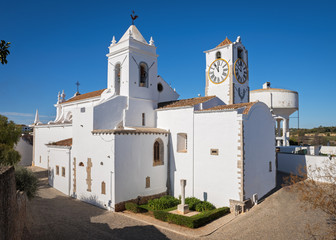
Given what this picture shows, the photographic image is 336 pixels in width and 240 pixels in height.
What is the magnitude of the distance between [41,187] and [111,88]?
11.6 metres

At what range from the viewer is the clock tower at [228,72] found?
70.6 feet

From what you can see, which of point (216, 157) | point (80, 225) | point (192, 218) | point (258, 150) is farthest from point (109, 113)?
point (258, 150)

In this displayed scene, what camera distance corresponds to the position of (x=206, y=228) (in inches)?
541

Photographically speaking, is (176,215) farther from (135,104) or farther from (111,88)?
(111,88)

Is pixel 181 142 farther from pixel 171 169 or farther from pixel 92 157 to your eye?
pixel 92 157

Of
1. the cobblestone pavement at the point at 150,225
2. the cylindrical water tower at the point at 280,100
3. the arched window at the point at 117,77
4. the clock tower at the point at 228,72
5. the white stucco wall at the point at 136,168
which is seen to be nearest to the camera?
the cobblestone pavement at the point at 150,225

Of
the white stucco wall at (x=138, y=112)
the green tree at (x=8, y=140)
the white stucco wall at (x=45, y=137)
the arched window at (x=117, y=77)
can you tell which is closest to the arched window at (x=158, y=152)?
the white stucco wall at (x=138, y=112)

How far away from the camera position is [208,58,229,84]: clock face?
21.9 metres

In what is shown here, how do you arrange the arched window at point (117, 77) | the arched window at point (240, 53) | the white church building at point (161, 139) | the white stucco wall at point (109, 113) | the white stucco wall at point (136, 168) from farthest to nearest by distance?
the arched window at point (240, 53)
the arched window at point (117, 77)
the white stucco wall at point (109, 113)
the white stucco wall at point (136, 168)
the white church building at point (161, 139)

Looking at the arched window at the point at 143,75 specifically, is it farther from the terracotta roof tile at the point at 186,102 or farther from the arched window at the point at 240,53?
the arched window at the point at 240,53

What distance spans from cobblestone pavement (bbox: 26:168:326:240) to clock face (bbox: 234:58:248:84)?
10.9 m

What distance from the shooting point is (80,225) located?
45.8 ft

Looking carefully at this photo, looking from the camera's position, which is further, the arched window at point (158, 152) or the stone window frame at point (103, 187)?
the arched window at point (158, 152)

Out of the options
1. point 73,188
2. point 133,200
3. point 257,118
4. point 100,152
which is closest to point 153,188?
point 133,200
